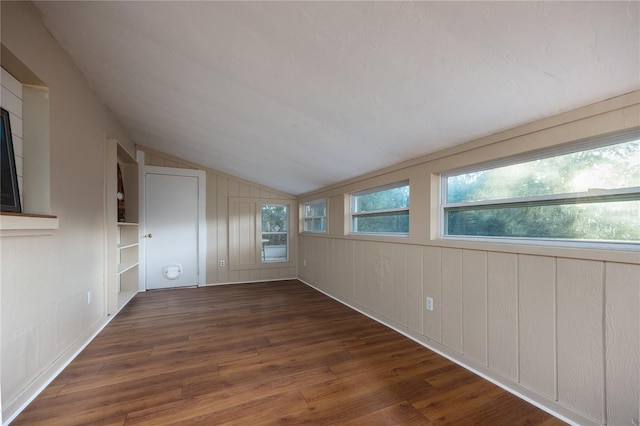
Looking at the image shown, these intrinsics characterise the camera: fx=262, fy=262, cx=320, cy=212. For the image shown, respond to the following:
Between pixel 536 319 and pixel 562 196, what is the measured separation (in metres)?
0.76

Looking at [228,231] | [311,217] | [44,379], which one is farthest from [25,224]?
[311,217]

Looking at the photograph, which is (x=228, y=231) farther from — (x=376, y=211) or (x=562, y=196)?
(x=562, y=196)

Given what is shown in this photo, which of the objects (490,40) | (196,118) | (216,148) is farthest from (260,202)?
(490,40)

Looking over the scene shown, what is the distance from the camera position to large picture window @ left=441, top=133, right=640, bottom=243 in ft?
4.44

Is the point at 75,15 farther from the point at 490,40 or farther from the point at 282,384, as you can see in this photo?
the point at 282,384

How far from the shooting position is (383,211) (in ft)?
10.2

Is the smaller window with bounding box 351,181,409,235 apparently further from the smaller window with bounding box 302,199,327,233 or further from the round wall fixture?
the round wall fixture

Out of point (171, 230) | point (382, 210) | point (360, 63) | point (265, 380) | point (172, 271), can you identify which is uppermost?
point (360, 63)

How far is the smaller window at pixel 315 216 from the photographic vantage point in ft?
15.3

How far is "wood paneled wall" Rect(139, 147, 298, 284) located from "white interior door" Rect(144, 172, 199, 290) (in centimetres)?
26

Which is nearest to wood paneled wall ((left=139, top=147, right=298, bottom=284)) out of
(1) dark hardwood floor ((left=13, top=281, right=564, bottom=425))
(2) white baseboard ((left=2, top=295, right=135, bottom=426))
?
(1) dark hardwood floor ((left=13, top=281, right=564, bottom=425))

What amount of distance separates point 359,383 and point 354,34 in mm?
2114

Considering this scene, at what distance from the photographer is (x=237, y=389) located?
173cm

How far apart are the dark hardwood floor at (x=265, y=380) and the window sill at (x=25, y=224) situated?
103 centimetres
